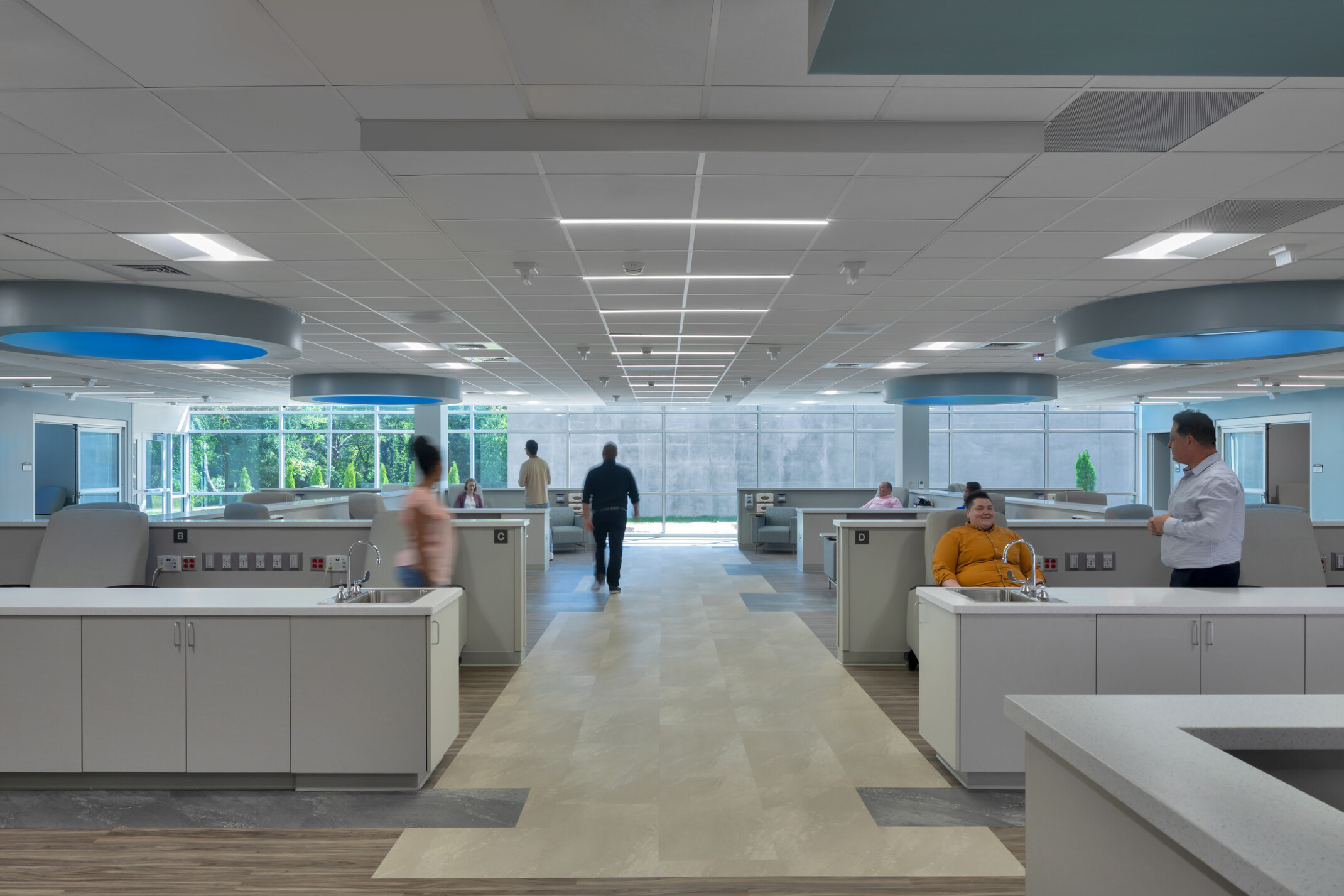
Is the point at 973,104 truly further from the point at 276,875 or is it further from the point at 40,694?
the point at 40,694

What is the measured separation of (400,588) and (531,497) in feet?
25.4

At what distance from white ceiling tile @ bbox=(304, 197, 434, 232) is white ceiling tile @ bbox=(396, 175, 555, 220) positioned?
122 mm

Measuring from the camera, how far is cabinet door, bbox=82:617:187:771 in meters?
3.68

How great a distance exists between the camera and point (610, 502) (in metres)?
9.19

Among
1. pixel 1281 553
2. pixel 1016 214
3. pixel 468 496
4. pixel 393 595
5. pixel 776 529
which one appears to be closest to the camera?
pixel 393 595

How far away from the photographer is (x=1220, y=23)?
2.28 metres

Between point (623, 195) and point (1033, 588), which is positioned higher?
point (623, 195)

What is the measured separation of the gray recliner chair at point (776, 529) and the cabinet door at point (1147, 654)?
10392mm

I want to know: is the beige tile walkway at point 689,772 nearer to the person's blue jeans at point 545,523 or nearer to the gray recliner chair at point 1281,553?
the gray recliner chair at point 1281,553

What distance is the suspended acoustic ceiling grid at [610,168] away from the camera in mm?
2895

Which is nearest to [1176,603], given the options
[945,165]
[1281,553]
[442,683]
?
[945,165]

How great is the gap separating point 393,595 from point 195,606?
0.88 meters

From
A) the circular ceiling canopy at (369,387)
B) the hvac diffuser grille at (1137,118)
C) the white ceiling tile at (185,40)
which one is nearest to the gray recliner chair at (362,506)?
the circular ceiling canopy at (369,387)

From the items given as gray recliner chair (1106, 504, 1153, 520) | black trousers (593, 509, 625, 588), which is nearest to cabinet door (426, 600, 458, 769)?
black trousers (593, 509, 625, 588)
